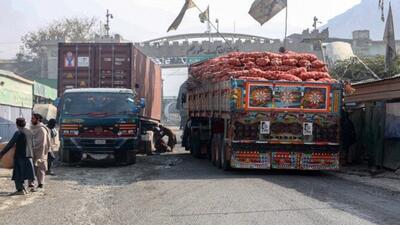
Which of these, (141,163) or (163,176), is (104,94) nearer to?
(141,163)

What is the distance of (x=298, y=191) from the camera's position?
12141 mm

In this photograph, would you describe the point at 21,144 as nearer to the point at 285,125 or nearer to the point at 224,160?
Result: the point at 224,160

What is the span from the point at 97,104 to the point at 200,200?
7.96 meters

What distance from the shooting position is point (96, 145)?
17.5m

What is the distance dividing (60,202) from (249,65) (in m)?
7.21

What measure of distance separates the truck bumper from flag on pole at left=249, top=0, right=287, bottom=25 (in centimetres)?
1288

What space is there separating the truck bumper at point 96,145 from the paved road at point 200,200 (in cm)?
145

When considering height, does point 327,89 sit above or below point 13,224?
above

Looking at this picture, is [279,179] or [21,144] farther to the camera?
[279,179]

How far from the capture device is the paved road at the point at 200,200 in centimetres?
901

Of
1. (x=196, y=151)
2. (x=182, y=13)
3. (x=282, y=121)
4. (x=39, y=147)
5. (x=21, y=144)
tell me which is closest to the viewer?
(x=21, y=144)

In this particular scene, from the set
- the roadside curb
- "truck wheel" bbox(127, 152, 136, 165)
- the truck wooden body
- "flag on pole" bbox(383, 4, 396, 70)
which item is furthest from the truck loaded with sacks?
"flag on pole" bbox(383, 4, 396, 70)

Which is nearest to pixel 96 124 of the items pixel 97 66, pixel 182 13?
pixel 97 66

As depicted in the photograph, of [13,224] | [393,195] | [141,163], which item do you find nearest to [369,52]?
[141,163]
